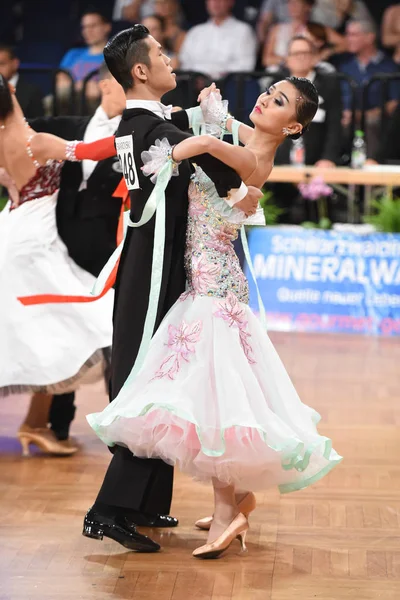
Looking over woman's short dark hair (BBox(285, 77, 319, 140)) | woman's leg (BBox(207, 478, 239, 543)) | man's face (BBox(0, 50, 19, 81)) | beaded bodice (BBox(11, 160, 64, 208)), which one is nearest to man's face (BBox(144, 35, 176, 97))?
woman's short dark hair (BBox(285, 77, 319, 140))

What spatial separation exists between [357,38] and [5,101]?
15.9 feet

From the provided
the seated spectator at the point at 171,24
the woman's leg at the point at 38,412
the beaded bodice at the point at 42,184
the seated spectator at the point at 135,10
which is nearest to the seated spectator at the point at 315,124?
the seated spectator at the point at 171,24

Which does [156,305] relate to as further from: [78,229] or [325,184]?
[325,184]

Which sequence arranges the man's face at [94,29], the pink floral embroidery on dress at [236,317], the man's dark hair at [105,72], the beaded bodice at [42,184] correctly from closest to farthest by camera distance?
the pink floral embroidery on dress at [236,317]
the beaded bodice at [42,184]
the man's dark hair at [105,72]
the man's face at [94,29]

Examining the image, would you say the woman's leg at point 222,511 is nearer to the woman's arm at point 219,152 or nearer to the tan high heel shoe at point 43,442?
the woman's arm at point 219,152

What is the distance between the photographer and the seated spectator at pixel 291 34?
861cm

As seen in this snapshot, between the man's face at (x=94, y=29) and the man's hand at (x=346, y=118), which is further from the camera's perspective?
the man's face at (x=94, y=29)

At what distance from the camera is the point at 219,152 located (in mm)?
3027

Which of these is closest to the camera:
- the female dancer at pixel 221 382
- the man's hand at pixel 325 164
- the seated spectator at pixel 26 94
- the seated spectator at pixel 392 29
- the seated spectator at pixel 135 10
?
the female dancer at pixel 221 382

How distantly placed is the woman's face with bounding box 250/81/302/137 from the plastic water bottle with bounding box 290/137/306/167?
177 inches

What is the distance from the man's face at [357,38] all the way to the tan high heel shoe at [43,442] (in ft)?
16.8

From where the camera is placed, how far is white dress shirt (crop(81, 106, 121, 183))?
14.7ft

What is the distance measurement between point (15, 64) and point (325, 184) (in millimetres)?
2593

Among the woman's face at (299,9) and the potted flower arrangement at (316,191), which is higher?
the woman's face at (299,9)
